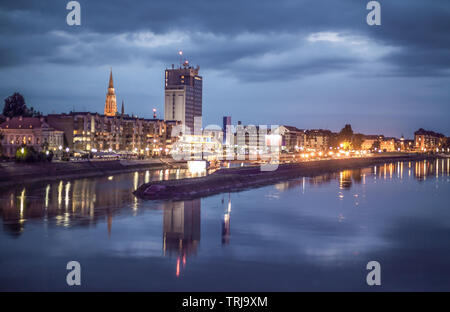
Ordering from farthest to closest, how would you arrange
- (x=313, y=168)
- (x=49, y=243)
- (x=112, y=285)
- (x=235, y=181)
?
(x=313, y=168) < (x=235, y=181) < (x=49, y=243) < (x=112, y=285)

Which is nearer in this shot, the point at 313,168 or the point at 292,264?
the point at 292,264

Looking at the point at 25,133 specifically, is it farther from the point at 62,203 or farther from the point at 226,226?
the point at 226,226

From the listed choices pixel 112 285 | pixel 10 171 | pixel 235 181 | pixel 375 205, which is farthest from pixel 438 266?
pixel 10 171

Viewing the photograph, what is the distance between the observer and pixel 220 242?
3594 centimetres

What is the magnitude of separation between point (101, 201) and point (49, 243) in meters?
23.5

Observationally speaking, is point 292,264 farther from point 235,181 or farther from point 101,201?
point 235,181

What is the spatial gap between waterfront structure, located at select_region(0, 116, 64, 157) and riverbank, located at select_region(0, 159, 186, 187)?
25782 mm

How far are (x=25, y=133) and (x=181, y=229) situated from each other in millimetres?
98065

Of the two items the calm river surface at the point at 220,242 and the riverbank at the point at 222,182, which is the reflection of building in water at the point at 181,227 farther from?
the riverbank at the point at 222,182

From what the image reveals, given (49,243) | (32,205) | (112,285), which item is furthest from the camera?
(32,205)

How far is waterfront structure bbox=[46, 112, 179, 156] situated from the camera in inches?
5645

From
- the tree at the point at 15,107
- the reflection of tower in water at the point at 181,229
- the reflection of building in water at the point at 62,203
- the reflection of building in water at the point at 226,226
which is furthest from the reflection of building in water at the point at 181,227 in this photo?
the tree at the point at 15,107

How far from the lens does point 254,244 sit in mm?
35438

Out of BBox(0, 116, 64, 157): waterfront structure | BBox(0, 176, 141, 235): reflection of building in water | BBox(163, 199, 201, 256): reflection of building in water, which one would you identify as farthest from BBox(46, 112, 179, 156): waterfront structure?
BBox(163, 199, 201, 256): reflection of building in water
